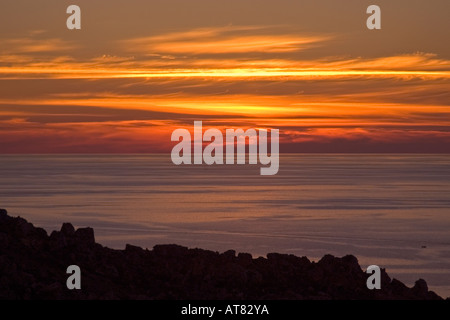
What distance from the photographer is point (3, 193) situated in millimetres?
73875

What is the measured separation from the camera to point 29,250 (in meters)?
15.6

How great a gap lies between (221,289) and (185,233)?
79.9 feet

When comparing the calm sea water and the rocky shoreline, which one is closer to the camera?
the rocky shoreline

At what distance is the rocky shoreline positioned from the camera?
1424cm

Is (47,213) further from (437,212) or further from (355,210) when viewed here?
(437,212)

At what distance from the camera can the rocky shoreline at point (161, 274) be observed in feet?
46.7

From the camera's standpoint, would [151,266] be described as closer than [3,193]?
Yes

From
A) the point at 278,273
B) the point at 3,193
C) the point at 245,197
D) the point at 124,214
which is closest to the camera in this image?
the point at 278,273

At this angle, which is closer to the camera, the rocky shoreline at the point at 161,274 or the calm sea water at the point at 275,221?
the rocky shoreline at the point at 161,274

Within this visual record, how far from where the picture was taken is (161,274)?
51.2ft

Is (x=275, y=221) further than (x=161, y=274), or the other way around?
(x=275, y=221)

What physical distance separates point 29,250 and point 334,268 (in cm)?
623
